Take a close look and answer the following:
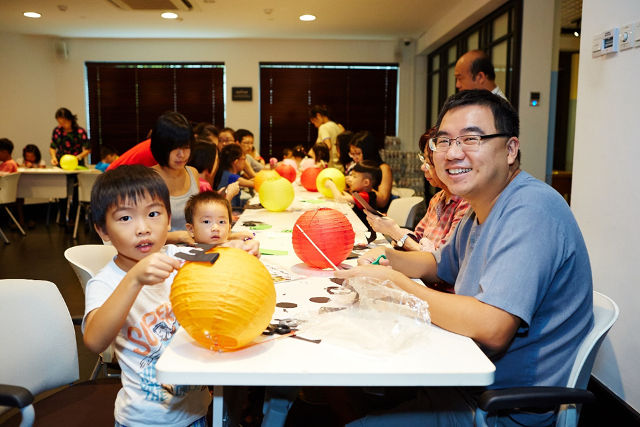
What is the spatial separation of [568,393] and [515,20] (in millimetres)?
5494

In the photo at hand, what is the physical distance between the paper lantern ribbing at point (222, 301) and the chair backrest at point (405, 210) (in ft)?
8.91

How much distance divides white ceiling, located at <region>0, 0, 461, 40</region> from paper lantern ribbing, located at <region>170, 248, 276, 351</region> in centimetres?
668

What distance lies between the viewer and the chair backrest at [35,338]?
1.51 metres

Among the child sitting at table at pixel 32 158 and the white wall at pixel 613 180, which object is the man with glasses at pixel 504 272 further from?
the child sitting at table at pixel 32 158

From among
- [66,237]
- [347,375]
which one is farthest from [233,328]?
[66,237]

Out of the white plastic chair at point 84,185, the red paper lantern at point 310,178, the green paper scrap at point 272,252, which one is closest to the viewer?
the green paper scrap at point 272,252

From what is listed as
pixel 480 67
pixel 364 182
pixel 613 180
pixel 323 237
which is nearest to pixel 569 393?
pixel 323 237

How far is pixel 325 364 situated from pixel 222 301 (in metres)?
0.26

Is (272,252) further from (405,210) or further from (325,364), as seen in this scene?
(405,210)

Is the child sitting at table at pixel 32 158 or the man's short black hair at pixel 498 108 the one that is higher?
the man's short black hair at pixel 498 108

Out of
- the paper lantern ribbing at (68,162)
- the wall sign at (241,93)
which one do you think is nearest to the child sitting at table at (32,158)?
the paper lantern ribbing at (68,162)

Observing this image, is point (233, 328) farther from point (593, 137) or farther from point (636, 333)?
point (593, 137)

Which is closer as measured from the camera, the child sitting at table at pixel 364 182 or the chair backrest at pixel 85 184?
the child sitting at table at pixel 364 182

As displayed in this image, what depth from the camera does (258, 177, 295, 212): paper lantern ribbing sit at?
135 inches
